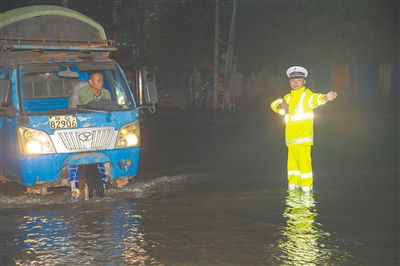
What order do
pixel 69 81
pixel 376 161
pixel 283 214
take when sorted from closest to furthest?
pixel 283 214 → pixel 69 81 → pixel 376 161

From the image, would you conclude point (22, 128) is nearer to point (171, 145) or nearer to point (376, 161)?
point (376, 161)

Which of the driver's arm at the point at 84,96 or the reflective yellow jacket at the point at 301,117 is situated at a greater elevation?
the driver's arm at the point at 84,96

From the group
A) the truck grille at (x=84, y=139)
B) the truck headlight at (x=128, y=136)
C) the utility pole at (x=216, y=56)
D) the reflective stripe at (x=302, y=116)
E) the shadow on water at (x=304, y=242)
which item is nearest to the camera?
the shadow on water at (x=304, y=242)

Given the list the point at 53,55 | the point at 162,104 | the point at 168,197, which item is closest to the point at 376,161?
the point at 168,197

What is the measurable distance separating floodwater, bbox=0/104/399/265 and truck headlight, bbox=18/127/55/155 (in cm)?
76

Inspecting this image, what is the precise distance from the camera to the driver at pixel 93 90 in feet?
35.8

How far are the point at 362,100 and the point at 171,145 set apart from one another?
30519 millimetres

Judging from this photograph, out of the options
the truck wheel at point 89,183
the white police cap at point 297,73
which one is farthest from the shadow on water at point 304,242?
the truck wheel at point 89,183

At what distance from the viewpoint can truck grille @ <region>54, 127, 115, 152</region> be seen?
33.5 ft

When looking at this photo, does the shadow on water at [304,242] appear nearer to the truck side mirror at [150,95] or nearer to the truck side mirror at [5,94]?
the truck side mirror at [150,95]

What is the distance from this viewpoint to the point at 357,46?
139ft

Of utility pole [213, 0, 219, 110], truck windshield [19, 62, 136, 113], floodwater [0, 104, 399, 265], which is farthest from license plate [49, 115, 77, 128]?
utility pole [213, 0, 219, 110]

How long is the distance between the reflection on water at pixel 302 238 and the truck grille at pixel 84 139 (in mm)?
2576

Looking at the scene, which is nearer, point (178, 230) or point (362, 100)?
point (178, 230)
